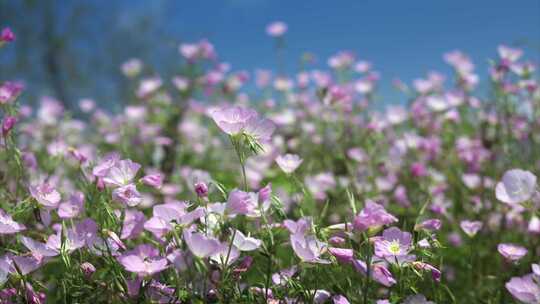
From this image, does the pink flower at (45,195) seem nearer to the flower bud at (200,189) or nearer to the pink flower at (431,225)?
the flower bud at (200,189)

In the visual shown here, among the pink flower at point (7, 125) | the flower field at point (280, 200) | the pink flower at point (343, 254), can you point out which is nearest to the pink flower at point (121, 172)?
the flower field at point (280, 200)

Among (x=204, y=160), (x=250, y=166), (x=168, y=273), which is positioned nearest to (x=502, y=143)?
(x=250, y=166)

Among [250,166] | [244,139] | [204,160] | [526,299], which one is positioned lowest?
[204,160]

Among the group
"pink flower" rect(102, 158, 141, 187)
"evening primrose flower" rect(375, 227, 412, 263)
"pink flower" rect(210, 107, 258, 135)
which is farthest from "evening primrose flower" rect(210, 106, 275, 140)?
"evening primrose flower" rect(375, 227, 412, 263)

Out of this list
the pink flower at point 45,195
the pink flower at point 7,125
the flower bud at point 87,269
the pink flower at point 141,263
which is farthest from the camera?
the pink flower at point 7,125

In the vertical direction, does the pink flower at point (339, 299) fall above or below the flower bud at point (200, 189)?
below

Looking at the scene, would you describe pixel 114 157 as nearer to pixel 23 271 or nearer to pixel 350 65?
pixel 23 271

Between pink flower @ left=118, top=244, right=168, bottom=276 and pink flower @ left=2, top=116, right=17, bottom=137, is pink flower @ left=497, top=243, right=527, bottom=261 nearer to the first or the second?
pink flower @ left=118, top=244, right=168, bottom=276
